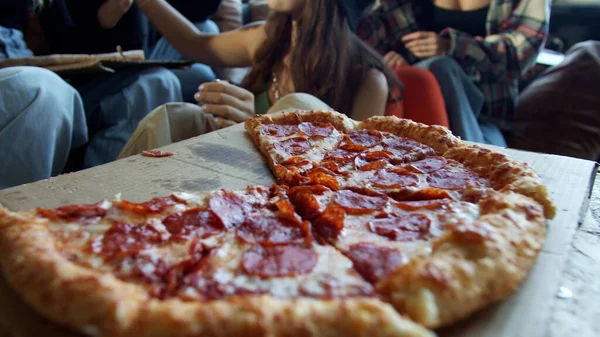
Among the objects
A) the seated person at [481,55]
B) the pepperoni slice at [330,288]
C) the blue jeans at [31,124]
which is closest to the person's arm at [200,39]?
the seated person at [481,55]

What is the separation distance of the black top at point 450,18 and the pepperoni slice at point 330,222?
3439 millimetres

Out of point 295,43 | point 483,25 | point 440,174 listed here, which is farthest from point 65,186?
point 483,25

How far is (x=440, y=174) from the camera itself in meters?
1.57

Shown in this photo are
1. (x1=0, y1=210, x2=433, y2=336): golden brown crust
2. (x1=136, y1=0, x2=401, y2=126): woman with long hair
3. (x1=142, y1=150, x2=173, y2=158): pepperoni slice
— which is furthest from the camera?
(x1=136, y1=0, x2=401, y2=126): woman with long hair

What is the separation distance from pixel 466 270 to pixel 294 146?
3.68 feet

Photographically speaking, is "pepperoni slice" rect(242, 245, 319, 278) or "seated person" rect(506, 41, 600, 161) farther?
"seated person" rect(506, 41, 600, 161)

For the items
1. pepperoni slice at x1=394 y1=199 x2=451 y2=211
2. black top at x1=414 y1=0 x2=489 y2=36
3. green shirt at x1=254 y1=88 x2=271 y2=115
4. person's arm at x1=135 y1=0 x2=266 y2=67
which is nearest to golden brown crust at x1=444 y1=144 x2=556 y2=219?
pepperoni slice at x1=394 y1=199 x2=451 y2=211

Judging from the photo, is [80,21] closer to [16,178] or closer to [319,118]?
[16,178]

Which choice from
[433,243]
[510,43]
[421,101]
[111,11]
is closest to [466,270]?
[433,243]

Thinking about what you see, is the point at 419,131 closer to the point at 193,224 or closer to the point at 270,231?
the point at 270,231

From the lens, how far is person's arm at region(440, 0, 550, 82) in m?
3.63

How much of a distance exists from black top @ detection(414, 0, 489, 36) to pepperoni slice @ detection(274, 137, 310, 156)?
2841 millimetres

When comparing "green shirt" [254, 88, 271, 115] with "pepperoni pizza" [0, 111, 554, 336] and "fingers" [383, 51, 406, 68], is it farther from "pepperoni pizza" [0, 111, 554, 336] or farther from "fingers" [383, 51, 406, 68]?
"pepperoni pizza" [0, 111, 554, 336]

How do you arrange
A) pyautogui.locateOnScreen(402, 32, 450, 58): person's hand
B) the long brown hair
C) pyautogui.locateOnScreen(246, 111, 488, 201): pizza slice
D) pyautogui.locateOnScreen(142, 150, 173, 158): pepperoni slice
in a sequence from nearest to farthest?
pyautogui.locateOnScreen(246, 111, 488, 201): pizza slice
pyautogui.locateOnScreen(142, 150, 173, 158): pepperoni slice
the long brown hair
pyautogui.locateOnScreen(402, 32, 450, 58): person's hand
